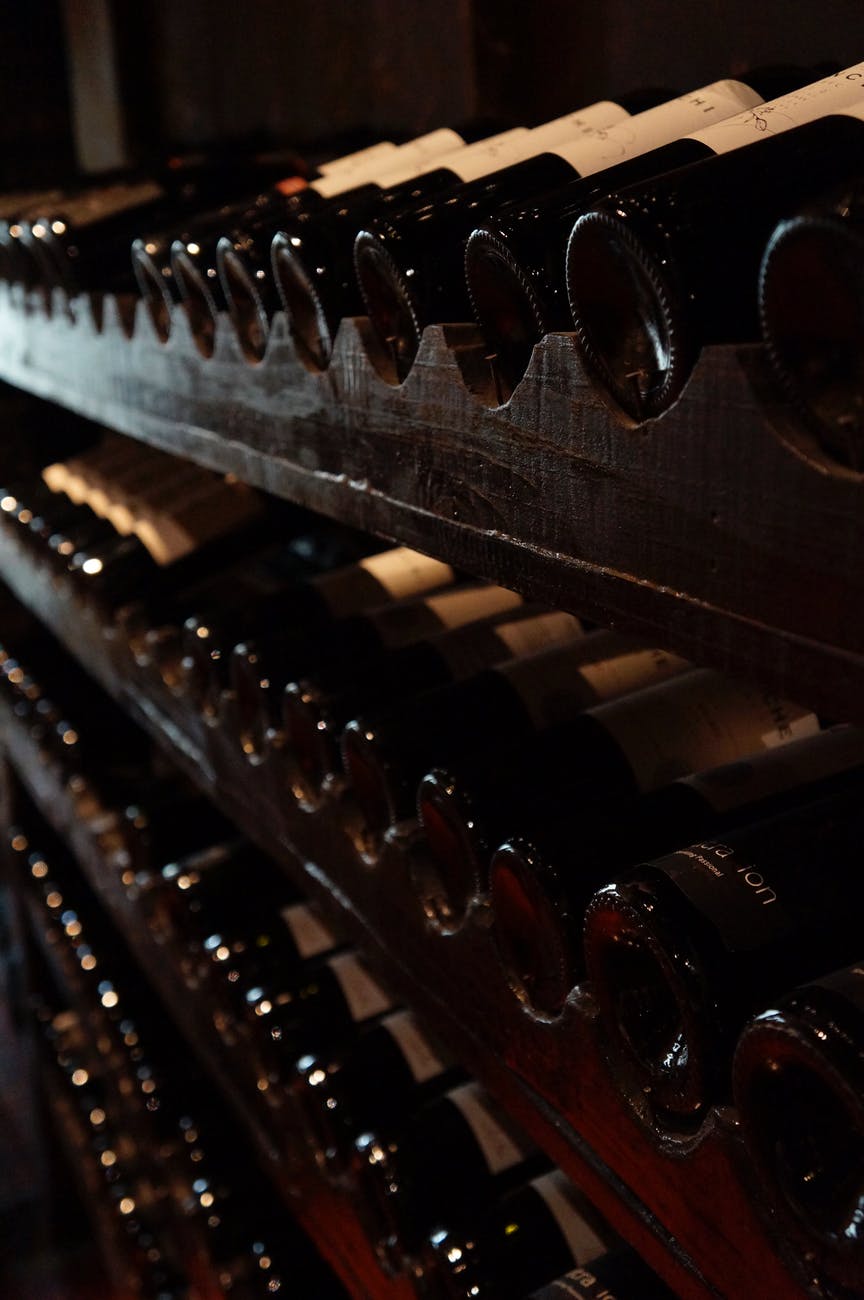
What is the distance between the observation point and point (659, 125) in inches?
23.5

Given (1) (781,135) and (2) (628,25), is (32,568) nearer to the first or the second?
(2) (628,25)

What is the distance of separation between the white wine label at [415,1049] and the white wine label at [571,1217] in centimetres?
13

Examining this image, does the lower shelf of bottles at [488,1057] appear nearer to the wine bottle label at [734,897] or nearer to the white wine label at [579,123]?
the wine bottle label at [734,897]

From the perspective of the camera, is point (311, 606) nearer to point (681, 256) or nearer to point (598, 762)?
point (598, 762)

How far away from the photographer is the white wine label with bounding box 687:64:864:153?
0.47 metres

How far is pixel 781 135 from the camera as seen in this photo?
0.44m

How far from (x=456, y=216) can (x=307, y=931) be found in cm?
69

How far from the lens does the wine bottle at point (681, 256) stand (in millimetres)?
398

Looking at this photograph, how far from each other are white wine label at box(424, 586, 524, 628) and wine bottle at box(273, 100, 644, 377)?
0.95 feet

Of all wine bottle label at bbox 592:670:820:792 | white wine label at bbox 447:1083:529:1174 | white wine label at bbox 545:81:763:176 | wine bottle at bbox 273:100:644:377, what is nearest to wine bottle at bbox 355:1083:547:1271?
white wine label at bbox 447:1083:529:1174

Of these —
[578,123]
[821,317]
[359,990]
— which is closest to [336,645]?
[359,990]

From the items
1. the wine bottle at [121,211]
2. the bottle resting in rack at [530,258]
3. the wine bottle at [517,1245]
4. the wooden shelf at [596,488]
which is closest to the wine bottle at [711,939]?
the wooden shelf at [596,488]

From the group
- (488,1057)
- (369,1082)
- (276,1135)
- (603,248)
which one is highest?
(603,248)

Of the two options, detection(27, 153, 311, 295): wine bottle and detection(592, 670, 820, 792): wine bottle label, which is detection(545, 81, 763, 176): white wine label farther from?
detection(27, 153, 311, 295): wine bottle
